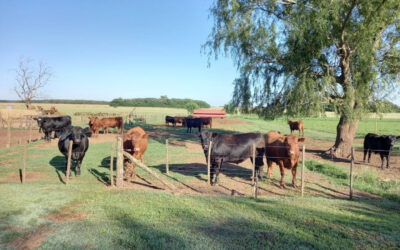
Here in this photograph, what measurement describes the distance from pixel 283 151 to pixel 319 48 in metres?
6.82

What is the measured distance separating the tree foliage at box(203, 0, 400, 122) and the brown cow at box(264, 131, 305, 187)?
4332 millimetres

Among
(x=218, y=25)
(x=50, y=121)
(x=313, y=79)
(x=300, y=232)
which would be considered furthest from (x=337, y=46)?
(x=50, y=121)

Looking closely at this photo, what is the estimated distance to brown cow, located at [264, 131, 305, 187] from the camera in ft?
28.6

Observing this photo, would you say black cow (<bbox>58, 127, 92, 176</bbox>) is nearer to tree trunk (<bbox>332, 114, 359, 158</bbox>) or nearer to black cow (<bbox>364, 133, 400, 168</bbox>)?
black cow (<bbox>364, 133, 400, 168</bbox>)

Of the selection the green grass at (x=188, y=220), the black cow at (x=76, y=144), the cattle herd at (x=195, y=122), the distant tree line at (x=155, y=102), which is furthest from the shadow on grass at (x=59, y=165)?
the distant tree line at (x=155, y=102)

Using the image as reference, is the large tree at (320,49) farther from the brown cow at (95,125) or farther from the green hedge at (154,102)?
the green hedge at (154,102)

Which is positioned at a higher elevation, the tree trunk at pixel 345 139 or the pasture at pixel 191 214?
the tree trunk at pixel 345 139

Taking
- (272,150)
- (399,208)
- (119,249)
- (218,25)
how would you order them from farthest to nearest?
(218,25) < (272,150) < (399,208) < (119,249)

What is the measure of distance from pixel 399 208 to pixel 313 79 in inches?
334

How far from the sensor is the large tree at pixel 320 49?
1252 cm

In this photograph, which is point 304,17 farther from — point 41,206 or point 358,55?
point 41,206

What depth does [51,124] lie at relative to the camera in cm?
1891

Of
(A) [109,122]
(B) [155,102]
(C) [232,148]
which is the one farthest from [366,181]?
(B) [155,102]

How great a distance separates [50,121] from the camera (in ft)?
62.5
